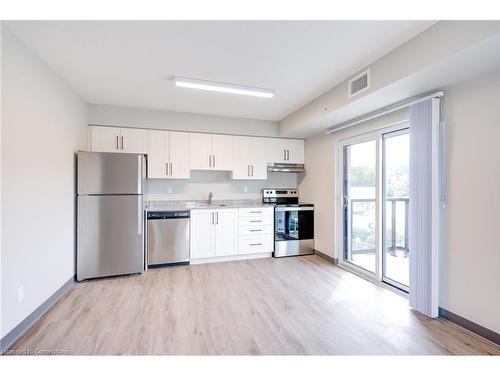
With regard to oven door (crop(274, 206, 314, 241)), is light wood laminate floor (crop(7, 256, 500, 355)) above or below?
below

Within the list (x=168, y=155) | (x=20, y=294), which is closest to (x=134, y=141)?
(x=168, y=155)

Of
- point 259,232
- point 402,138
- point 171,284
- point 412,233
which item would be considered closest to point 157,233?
point 171,284

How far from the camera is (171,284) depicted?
318cm

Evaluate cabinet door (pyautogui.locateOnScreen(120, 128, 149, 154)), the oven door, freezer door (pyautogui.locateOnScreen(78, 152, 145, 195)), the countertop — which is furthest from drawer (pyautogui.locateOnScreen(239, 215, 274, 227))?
cabinet door (pyautogui.locateOnScreen(120, 128, 149, 154))

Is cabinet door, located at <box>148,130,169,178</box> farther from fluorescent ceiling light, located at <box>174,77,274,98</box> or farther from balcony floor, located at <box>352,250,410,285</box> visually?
balcony floor, located at <box>352,250,410,285</box>

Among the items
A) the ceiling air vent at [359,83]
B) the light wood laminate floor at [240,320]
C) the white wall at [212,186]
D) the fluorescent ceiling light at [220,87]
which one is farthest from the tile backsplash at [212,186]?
the ceiling air vent at [359,83]

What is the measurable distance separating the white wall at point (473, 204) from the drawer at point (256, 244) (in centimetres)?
255

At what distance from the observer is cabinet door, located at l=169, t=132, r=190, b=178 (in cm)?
417

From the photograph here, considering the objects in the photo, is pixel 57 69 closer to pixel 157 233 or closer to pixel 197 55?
pixel 197 55

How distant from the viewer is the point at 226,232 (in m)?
4.16

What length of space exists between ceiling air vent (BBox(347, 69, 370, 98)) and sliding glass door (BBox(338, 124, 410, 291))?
0.76 meters

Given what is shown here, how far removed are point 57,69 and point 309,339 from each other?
371cm

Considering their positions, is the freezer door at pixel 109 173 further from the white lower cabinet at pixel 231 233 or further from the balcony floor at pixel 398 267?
the balcony floor at pixel 398 267

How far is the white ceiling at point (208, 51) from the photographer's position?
1932 mm
